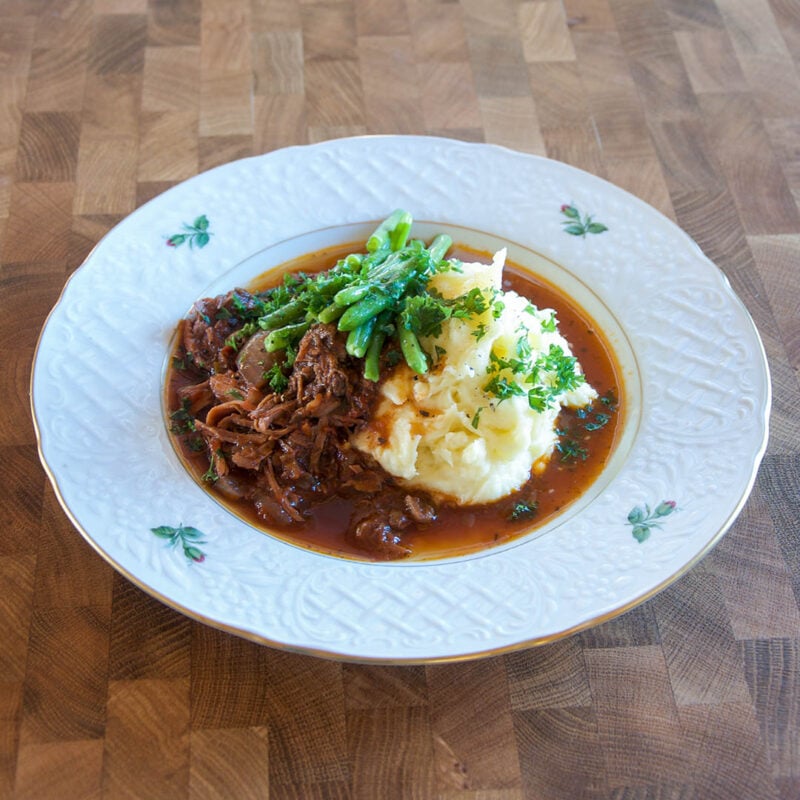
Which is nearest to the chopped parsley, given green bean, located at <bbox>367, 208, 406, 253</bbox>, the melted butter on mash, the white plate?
the melted butter on mash

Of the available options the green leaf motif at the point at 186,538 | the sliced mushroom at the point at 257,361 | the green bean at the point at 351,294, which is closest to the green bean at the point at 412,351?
the green bean at the point at 351,294

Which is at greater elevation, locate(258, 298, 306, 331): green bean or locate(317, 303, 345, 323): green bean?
locate(317, 303, 345, 323): green bean

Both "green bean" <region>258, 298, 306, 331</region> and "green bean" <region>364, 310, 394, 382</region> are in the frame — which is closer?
"green bean" <region>364, 310, 394, 382</region>

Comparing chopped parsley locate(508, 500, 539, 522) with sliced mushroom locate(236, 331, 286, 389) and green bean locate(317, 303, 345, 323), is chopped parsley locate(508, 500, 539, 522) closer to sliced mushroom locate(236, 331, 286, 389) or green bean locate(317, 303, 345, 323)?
green bean locate(317, 303, 345, 323)

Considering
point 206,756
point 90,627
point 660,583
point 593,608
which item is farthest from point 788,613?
point 90,627

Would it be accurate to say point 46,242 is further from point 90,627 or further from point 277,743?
point 277,743

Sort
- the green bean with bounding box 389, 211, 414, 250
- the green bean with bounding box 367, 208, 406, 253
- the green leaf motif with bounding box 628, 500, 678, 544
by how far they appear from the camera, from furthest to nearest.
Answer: the green bean with bounding box 389, 211, 414, 250 → the green bean with bounding box 367, 208, 406, 253 → the green leaf motif with bounding box 628, 500, 678, 544

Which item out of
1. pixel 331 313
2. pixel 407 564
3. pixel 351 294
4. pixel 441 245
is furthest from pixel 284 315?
pixel 407 564
